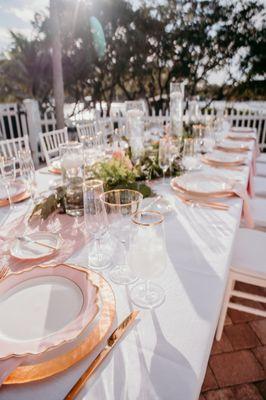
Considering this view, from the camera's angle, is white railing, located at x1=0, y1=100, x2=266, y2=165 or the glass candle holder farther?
white railing, located at x1=0, y1=100, x2=266, y2=165

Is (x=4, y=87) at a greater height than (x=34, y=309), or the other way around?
(x=4, y=87)

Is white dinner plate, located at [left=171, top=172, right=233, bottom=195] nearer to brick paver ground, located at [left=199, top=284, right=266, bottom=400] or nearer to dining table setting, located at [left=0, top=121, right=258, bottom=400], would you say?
dining table setting, located at [left=0, top=121, right=258, bottom=400]

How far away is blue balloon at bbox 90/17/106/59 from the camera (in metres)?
7.12

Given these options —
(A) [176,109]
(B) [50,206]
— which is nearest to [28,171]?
(B) [50,206]

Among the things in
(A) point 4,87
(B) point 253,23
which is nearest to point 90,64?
(A) point 4,87

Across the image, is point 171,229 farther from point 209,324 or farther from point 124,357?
point 124,357

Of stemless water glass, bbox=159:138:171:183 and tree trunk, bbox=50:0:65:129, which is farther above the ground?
tree trunk, bbox=50:0:65:129

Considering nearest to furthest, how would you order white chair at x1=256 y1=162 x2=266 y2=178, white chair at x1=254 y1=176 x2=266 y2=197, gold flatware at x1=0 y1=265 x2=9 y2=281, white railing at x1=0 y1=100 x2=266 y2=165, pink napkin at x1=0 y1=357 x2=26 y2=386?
pink napkin at x1=0 y1=357 x2=26 y2=386
gold flatware at x1=0 y1=265 x2=9 y2=281
white chair at x1=254 y1=176 x2=266 y2=197
white chair at x1=256 y1=162 x2=266 y2=178
white railing at x1=0 y1=100 x2=266 y2=165

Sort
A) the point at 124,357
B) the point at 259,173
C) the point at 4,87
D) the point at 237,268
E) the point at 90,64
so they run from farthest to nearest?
1. the point at 4,87
2. the point at 90,64
3. the point at 259,173
4. the point at 237,268
5. the point at 124,357

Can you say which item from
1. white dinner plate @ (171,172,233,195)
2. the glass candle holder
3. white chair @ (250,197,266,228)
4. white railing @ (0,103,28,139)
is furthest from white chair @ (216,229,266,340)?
white railing @ (0,103,28,139)

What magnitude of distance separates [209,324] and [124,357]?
0.70ft

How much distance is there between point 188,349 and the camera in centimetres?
58

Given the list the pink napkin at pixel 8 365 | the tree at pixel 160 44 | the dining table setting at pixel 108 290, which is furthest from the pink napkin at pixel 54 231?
the tree at pixel 160 44

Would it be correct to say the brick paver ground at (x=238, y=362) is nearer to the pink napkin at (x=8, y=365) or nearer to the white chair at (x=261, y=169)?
the pink napkin at (x=8, y=365)
